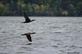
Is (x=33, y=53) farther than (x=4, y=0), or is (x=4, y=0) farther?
(x=4, y=0)

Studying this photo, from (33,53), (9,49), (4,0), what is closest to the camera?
(33,53)

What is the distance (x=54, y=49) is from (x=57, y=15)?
8502 centimetres

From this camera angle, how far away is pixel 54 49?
28.5 meters

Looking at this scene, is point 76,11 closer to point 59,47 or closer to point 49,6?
point 49,6

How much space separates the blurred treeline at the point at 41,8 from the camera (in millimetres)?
113375

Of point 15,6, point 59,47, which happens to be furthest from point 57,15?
point 59,47

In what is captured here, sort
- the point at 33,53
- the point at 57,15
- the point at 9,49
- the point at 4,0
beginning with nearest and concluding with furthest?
the point at 33,53, the point at 9,49, the point at 57,15, the point at 4,0

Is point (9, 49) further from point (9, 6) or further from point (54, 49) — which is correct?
point (9, 6)

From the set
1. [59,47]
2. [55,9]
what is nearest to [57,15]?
[55,9]

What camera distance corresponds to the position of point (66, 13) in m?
115

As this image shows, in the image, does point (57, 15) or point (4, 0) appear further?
point (4, 0)

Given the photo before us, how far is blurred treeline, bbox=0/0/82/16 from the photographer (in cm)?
11338

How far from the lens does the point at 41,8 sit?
113500 millimetres

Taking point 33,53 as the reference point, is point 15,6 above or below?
below
